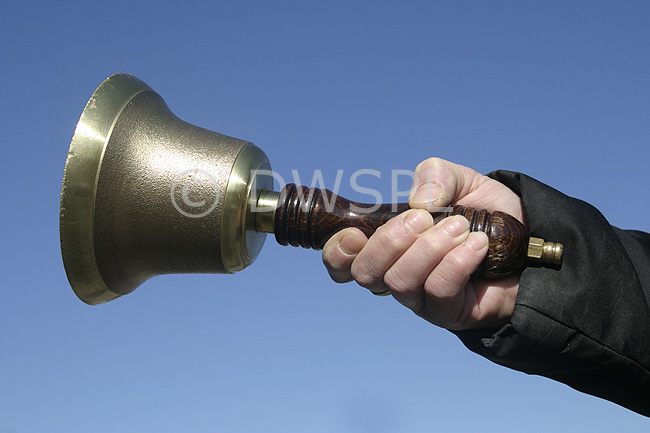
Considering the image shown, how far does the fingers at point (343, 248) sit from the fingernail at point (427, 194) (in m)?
0.26

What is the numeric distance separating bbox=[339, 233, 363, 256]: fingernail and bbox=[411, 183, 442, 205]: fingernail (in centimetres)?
28

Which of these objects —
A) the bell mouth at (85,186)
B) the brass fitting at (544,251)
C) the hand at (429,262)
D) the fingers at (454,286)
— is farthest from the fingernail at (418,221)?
the bell mouth at (85,186)

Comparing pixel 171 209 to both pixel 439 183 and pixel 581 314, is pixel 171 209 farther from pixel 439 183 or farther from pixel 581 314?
pixel 581 314

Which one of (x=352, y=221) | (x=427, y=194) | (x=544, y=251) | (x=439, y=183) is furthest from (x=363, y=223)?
(x=544, y=251)

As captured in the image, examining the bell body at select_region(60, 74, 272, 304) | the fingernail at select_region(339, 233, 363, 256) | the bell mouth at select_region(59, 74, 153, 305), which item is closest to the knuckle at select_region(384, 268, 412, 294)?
the fingernail at select_region(339, 233, 363, 256)

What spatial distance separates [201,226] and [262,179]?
0.29m

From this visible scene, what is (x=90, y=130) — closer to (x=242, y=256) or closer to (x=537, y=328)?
(x=242, y=256)

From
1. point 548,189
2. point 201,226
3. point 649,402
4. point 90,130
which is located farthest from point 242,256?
point 649,402

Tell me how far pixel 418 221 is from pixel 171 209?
0.82m

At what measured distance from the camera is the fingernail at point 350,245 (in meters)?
2.05

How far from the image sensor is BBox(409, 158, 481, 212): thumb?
220 cm

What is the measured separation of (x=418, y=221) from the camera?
2006mm

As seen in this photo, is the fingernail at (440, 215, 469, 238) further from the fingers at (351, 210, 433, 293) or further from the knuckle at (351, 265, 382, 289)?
the knuckle at (351, 265, 382, 289)

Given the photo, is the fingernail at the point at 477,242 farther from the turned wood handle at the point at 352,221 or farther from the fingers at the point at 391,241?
the fingers at the point at 391,241
